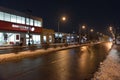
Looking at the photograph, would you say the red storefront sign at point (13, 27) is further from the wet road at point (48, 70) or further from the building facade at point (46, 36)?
the wet road at point (48, 70)

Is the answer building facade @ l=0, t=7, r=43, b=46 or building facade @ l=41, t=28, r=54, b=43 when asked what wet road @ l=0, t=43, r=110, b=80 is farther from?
building facade @ l=41, t=28, r=54, b=43

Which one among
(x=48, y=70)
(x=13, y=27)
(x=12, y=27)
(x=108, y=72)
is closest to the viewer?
(x=108, y=72)

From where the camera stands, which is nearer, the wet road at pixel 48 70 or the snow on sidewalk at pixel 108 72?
the snow on sidewalk at pixel 108 72

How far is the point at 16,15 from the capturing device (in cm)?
5562

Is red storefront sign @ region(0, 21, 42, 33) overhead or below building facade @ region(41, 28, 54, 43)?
overhead

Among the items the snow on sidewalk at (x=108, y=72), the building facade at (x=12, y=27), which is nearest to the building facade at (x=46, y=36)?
the building facade at (x=12, y=27)

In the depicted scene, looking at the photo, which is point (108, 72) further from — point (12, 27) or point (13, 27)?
point (13, 27)

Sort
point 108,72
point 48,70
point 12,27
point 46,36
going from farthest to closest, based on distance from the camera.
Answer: point 46,36, point 12,27, point 48,70, point 108,72

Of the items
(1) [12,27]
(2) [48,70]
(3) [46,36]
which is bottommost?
(2) [48,70]

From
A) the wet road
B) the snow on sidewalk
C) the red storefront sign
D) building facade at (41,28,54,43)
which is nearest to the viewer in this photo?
the snow on sidewalk

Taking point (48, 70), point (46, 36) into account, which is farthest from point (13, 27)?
point (48, 70)

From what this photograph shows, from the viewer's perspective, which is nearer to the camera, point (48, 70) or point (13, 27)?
point (48, 70)

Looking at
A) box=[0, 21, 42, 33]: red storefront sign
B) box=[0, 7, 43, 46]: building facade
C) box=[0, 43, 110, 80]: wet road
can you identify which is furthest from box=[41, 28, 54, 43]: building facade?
box=[0, 43, 110, 80]: wet road

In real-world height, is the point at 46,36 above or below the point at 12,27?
below
